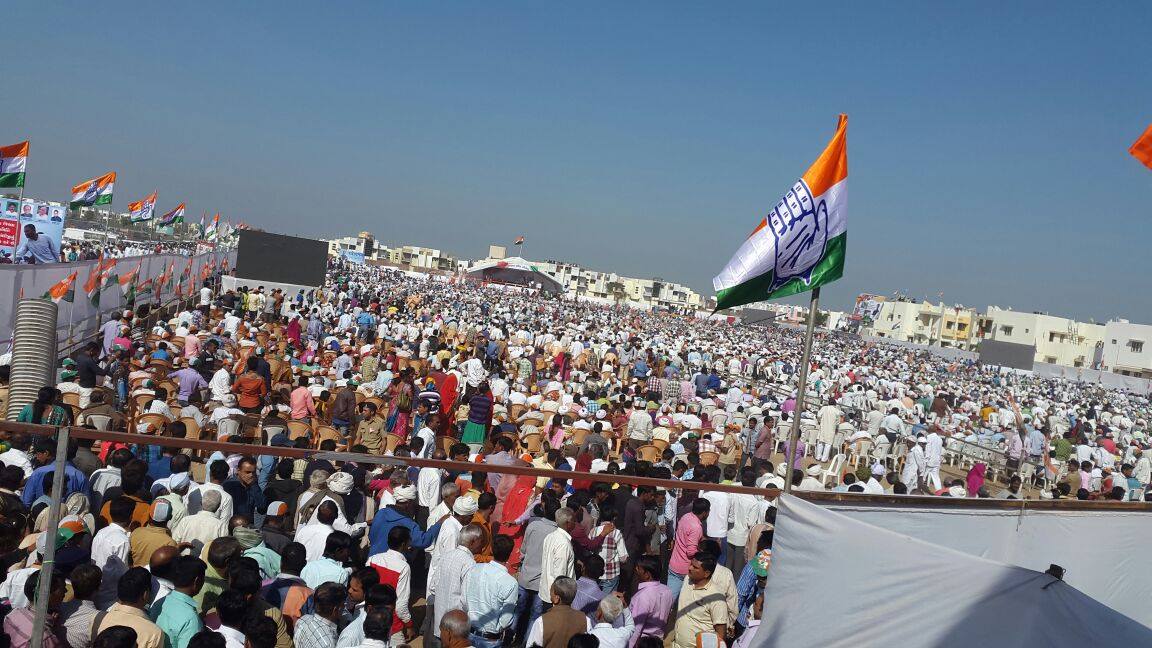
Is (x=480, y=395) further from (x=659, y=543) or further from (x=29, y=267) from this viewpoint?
(x=29, y=267)

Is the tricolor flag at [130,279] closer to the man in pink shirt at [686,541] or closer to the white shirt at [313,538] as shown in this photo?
the white shirt at [313,538]

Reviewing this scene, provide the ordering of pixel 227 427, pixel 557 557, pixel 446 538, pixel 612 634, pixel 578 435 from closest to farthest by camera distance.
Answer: pixel 612 634
pixel 557 557
pixel 446 538
pixel 227 427
pixel 578 435

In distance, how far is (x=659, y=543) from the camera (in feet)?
20.2

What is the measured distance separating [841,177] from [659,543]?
3574mm

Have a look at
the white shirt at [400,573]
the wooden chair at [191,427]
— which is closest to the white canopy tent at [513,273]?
the wooden chair at [191,427]

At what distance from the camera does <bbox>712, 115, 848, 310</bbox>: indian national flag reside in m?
3.77

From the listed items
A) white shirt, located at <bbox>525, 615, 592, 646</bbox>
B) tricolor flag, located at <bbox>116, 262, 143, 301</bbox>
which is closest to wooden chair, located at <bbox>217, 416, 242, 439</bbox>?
white shirt, located at <bbox>525, 615, 592, 646</bbox>

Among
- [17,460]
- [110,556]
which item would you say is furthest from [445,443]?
[110,556]

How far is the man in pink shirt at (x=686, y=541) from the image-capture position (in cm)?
536

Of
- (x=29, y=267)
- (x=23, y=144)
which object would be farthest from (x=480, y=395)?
(x=23, y=144)

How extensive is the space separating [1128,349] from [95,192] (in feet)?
240

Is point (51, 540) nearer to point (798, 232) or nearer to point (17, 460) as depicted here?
point (17, 460)

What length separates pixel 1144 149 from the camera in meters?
4.33

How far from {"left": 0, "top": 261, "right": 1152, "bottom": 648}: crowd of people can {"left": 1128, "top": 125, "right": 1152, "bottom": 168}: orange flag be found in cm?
242
